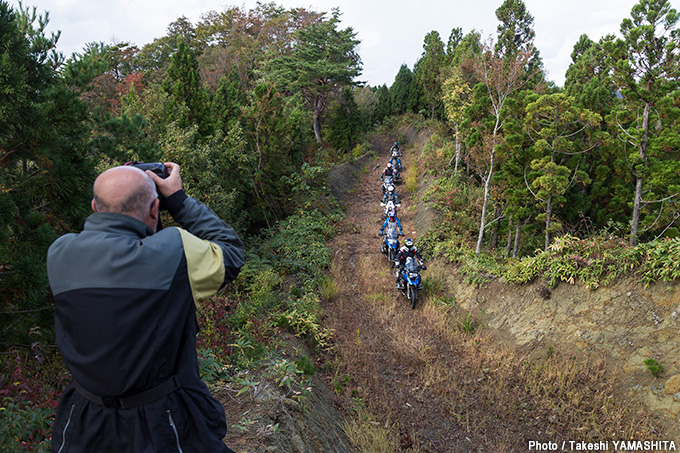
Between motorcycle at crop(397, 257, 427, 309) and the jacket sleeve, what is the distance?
323 inches

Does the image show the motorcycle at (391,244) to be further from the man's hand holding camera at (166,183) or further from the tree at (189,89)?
the man's hand holding camera at (166,183)

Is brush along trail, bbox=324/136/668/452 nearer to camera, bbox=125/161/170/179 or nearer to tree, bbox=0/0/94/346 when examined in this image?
tree, bbox=0/0/94/346

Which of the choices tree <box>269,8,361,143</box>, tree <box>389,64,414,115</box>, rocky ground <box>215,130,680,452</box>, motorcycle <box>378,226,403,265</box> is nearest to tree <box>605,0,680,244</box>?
rocky ground <box>215,130,680,452</box>

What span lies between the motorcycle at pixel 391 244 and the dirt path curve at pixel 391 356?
0.36 metres

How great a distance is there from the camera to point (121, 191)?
5.65 ft

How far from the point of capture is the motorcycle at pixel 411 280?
972cm

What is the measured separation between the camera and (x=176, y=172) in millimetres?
2016

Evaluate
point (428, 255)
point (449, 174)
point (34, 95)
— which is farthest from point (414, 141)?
point (34, 95)

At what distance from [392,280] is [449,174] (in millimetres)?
8684

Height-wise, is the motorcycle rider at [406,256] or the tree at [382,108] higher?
the tree at [382,108]

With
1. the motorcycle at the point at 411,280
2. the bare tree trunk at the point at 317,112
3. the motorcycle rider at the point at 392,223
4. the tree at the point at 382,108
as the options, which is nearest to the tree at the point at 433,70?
the bare tree trunk at the point at 317,112

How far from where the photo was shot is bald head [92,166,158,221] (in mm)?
1709

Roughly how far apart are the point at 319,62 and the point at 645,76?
70.2 ft

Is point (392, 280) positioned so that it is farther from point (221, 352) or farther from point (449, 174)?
point (449, 174)
